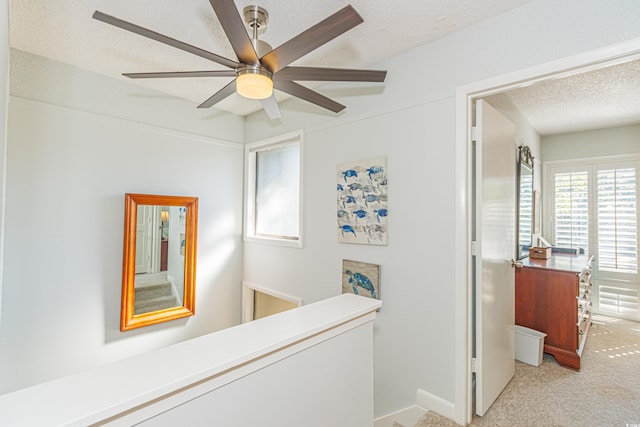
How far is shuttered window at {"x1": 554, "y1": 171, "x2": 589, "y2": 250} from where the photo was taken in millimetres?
3982

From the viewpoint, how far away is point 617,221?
3.72 metres

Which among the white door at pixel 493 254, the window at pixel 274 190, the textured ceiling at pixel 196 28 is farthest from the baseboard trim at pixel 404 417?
the textured ceiling at pixel 196 28

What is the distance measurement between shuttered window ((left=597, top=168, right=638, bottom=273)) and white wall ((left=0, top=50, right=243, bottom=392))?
5031mm

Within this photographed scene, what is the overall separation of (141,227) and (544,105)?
4.25 metres

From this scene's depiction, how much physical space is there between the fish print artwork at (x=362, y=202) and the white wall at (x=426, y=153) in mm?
66

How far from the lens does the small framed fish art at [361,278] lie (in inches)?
87.0

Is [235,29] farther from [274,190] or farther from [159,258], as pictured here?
[159,258]

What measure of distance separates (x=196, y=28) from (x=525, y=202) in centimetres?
359

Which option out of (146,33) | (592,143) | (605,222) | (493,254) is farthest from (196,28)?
(605,222)

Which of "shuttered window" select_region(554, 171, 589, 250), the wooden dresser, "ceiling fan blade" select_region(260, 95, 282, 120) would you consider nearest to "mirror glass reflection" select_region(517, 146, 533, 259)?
the wooden dresser

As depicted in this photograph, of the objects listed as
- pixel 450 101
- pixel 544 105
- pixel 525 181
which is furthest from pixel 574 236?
pixel 450 101

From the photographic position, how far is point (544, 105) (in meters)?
3.13

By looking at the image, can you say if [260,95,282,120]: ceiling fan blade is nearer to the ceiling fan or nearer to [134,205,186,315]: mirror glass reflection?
the ceiling fan

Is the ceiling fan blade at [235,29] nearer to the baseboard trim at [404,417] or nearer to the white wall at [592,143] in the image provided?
the baseboard trim at [404,417]
